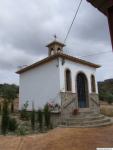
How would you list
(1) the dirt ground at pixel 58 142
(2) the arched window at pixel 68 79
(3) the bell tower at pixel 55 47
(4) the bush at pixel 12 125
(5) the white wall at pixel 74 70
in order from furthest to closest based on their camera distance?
(3) the bell tower at pixel 55 47, (2) the arched window at pixel 68 79, (5) the white wall at pixel 74 70, (4) the bush at pixel 12 125, (1) the dirt ground at pixel 58 142

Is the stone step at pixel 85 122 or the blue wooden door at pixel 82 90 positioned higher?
the blue wooden door at pixel 82 90

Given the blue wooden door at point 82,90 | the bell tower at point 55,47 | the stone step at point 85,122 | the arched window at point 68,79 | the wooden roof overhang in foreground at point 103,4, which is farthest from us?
the bell tower at point 55,47

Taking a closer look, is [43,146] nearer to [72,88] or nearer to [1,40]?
[72,88]

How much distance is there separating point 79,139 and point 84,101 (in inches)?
282

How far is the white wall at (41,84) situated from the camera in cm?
1280

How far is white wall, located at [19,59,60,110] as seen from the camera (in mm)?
12797

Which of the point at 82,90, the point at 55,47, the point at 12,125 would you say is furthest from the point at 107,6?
the point at 55,47

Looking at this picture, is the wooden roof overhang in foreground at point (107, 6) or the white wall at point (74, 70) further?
the white wall at point (74, 70)

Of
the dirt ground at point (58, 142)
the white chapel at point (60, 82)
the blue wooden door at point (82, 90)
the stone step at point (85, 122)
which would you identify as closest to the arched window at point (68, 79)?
the white chapel at point (60, 82)

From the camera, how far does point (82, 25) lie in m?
8.90

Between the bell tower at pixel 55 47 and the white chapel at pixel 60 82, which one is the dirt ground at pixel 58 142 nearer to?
the white chapel at pixel 60 82

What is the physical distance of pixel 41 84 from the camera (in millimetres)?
14039

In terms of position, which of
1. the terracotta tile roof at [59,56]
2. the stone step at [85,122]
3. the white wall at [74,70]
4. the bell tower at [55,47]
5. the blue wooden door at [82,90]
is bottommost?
the stone step at [85,122]

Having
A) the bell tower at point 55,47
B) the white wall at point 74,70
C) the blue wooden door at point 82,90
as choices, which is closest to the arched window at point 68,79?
the white wall at point 74,70
